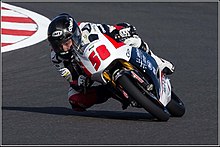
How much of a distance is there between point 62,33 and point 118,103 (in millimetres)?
1763

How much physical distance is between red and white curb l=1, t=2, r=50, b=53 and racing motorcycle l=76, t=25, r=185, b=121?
5.37 meters

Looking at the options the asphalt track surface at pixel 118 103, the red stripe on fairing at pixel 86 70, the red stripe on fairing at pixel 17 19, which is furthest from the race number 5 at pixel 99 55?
the red stripe on fairing at pixel 17 19

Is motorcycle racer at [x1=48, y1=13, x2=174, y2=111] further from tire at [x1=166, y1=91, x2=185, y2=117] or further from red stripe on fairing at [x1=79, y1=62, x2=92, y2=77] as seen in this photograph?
tire at [x1=166, y1=91, x2=185, y2=117]

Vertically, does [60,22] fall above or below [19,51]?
above

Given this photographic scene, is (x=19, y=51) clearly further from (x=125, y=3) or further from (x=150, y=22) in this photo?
(x=125, y=3)

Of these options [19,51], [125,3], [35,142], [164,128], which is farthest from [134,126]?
[125,3]

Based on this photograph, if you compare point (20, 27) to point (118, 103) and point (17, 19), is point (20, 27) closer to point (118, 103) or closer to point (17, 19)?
point (17, 19)

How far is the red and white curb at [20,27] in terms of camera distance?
15.1 metres

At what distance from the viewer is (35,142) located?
8586 millimetres

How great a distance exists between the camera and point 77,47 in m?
9.34

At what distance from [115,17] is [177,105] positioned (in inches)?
323

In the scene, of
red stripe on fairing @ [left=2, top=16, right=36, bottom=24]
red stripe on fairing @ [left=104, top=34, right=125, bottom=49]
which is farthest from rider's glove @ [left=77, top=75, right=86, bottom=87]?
red stripe on fairing @ [left=2, top=16, right=36, bottom=24]

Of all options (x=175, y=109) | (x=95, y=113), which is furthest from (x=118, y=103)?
(x=175, y=109)

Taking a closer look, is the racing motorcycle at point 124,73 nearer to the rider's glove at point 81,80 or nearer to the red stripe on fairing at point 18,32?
the rider's glove at point 81,80
